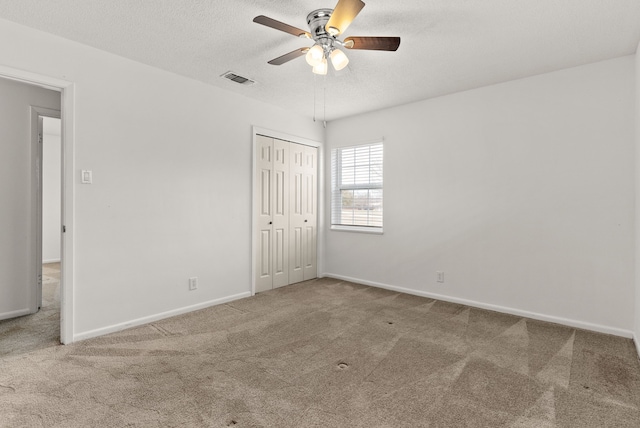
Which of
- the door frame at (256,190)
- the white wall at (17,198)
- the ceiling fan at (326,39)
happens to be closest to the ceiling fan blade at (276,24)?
the ceiling fan at (326,39)

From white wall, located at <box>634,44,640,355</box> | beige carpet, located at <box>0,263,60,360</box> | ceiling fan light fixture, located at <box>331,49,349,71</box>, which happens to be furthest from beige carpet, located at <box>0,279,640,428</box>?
ceiling fan light fixture, located at <box>331,49,349,71</box>

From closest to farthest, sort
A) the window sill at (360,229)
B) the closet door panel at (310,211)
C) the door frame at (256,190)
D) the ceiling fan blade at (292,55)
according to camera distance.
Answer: the ceiling fan blade at (292,55) → the door frame at (256,190) → the window sill at (360,229) → the closet door panel at (310,211)

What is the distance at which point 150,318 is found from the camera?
328 cm

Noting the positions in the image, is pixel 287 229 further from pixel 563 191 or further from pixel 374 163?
pixel 563 191

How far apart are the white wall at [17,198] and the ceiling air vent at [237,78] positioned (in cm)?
190

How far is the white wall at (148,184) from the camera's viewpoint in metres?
2.84

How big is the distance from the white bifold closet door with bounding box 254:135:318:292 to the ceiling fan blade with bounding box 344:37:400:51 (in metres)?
2.30

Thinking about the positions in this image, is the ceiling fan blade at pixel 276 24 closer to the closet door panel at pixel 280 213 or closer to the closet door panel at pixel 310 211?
the closet door panel at pixel 280 213

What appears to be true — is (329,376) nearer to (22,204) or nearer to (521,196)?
(521,196)

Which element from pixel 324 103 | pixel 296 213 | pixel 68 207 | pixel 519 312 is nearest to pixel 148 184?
pixel 68 207

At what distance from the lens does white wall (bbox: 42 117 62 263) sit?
21.5ft

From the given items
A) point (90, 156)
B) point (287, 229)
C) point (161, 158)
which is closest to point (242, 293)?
point (287, 229)

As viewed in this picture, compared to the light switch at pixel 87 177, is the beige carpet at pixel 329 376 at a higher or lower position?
lower

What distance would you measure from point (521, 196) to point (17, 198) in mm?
5338
